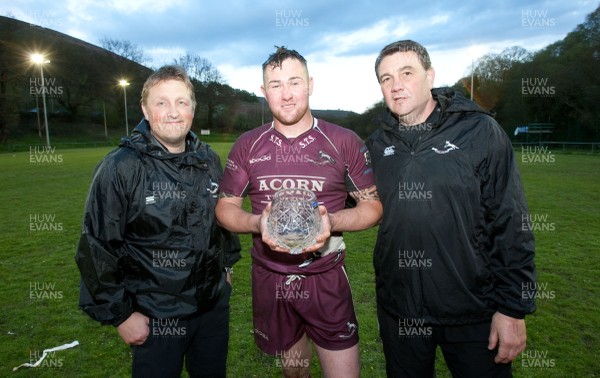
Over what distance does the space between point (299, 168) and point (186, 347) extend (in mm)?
1650

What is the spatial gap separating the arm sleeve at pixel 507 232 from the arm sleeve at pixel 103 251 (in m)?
2.59

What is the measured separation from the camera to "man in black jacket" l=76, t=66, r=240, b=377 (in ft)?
8.58

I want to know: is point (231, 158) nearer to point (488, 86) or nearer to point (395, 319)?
point (395, 319)

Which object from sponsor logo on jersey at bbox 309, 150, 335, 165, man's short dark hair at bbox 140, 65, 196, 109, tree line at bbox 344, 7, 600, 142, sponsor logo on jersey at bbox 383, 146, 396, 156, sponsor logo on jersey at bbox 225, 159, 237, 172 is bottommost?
sponsor logo on jersey at bbox 225, 159, 237, 172

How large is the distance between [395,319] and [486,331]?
627 mm

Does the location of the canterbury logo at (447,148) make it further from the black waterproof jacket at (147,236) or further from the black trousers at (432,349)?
the black waterproof jacket at (147,236)

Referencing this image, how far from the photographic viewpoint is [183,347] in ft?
9.53

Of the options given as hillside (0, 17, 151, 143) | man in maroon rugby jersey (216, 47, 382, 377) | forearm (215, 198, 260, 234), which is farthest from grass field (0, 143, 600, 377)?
hillside (0, 17, 151, 143)

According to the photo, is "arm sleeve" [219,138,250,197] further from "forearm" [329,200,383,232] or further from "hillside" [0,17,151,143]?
"hillside" [0,17,151,143]

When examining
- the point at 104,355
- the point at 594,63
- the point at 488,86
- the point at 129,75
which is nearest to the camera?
the point at 104,355

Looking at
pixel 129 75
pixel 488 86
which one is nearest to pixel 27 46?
pixel 129 75

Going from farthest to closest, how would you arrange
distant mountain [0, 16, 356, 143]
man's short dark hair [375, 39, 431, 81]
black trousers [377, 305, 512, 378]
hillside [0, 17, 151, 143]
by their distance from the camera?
distant mountain [0, 16, 356, 143] → hillside [0, 17, 151, 143] → man's short dark hair [375, 39, 431, 81] → black trousers [377, 305, 512, 378]

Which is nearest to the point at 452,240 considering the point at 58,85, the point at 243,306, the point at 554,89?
the point at 243,306

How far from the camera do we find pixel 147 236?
9.21ft
